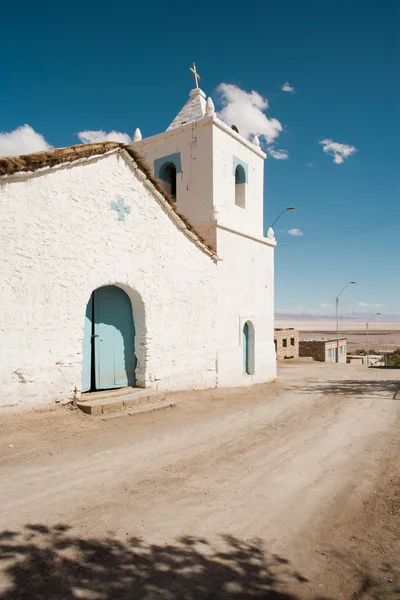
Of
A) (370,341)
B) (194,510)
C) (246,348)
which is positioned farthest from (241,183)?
(370,341)

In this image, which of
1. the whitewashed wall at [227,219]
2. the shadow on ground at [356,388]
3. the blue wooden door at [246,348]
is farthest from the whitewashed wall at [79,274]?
the shadow on ground at [356,388]

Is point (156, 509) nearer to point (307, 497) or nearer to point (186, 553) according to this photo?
point (186, 553)

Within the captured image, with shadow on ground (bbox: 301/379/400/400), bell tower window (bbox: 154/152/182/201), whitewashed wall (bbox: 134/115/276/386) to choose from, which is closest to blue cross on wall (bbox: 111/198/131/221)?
whitewashed wall (bbox: 134/115/276/386)

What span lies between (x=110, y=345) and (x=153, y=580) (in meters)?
6.61

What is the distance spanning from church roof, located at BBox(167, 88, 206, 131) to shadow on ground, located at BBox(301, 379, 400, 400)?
10.2 metres

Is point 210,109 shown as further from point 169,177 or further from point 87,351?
point 87,351

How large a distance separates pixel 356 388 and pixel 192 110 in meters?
11.6

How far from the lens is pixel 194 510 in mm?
3881

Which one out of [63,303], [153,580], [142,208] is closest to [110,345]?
[63,303]

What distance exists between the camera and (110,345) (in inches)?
359

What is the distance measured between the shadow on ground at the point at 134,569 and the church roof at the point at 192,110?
42.9 ft

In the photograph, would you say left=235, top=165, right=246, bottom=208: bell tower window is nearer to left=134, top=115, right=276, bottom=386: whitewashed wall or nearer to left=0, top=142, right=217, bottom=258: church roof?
left=134, top=115, right=276, bottom=386: whitewashed wall

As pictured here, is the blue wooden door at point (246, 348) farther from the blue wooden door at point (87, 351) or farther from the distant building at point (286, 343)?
the distant building at point (286, 343)

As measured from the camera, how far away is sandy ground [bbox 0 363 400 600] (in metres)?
2.84
